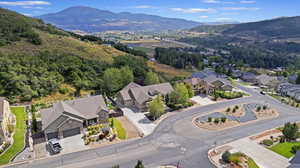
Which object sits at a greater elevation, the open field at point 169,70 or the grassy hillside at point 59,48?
the grassy hillside at point 59,48

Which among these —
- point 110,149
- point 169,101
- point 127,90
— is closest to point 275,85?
point 169,101

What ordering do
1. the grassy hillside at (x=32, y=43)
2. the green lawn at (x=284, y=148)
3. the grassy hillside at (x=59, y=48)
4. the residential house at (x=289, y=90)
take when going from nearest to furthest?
the green lawn at (x=284, y=148) → the residential house at (x=289, y=90) → the grassy hillside at (x=59, y=48) → the grassy hillside at (x=32, y=43)

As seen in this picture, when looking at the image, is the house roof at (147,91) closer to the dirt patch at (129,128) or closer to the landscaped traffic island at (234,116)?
the dirt patch at (129,128)

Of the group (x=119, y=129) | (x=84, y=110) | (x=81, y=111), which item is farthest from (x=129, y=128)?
(x=81, y=111)

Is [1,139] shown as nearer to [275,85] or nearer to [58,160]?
[58,160]

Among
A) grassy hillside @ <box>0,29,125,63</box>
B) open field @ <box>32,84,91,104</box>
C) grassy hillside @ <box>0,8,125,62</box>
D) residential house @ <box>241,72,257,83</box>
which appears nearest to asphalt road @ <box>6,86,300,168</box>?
open field @ <box>32,84,91,104</box>

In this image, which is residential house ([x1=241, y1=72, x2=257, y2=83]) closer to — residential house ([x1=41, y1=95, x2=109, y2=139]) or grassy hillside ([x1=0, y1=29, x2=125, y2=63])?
grassy hillside ([x1=0, y1=29, x2=125, y2=63])

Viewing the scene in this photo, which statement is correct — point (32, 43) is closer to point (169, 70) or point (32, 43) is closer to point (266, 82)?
point (169, 70)

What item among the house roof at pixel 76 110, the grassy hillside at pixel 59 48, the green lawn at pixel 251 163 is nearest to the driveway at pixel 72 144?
the house roof at pixel 76 110
